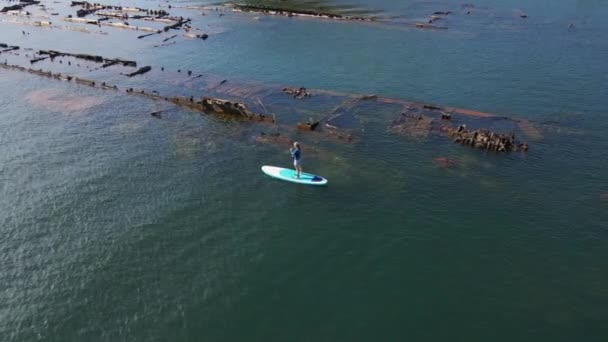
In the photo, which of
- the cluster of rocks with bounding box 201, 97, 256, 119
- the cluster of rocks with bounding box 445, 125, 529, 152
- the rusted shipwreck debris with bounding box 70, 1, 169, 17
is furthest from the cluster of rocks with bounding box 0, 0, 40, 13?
the cluster of rocks with bounding box 445, 125, 529, 152

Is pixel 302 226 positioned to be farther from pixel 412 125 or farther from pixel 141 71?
pixel 141 71

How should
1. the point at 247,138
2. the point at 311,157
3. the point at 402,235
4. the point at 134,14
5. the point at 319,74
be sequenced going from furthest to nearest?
the point at 134,14, the point at 319,74, the point at 247,138, the point at 311,157, the point at 402,235

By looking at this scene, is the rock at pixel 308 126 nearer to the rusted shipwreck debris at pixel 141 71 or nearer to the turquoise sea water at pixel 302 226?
the turquoise sea water at pixel 302 226

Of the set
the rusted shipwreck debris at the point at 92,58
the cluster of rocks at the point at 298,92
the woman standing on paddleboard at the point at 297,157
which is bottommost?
the woman standing on paddleboard at the point at 297,157

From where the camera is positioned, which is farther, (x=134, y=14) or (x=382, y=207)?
(x=134, y=14)

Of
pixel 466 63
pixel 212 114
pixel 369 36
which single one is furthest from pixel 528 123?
pixel 369 36

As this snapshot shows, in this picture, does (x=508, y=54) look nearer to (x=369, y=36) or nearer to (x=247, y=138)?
(x=369, y=36)

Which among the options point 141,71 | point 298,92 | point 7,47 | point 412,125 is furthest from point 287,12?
point 412,125

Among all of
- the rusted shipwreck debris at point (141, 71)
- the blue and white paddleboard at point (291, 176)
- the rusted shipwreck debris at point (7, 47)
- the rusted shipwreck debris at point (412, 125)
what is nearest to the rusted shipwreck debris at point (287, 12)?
the rusted shipwreck debris at point (141, 71)

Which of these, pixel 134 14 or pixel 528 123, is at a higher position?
pixel 134 14
